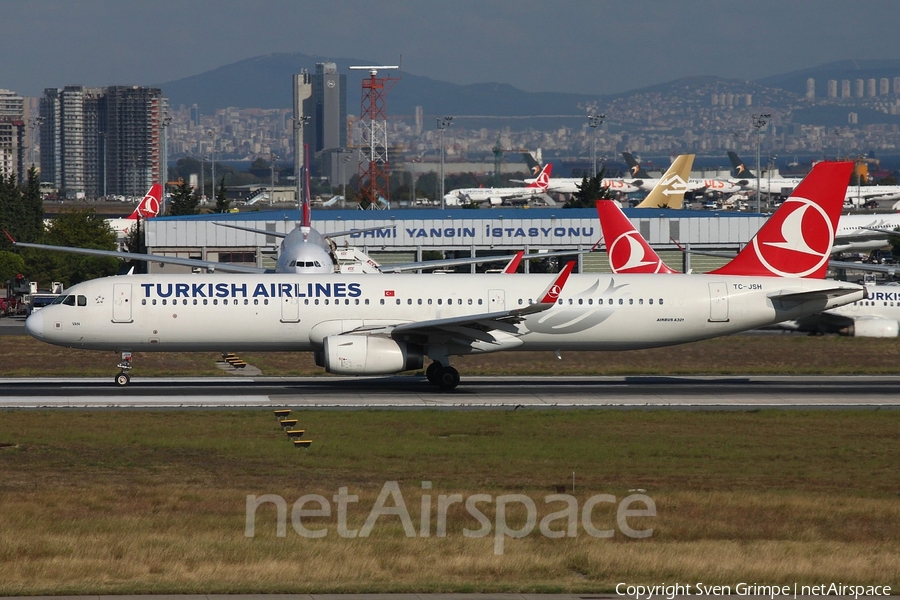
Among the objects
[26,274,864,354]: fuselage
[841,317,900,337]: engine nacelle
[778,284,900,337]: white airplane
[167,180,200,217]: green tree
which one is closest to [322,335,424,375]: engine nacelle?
[26,274,864,354]: fuselage

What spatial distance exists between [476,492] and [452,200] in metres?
168

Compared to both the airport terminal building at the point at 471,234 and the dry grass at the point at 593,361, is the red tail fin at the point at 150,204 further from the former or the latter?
the dry grass at the point at 593,361

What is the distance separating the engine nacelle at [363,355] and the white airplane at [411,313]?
42 millimetres

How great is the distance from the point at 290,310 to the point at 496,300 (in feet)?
21.9

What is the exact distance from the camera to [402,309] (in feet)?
125

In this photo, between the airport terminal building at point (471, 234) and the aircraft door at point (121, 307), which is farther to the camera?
the airport terminal building at point (471, 234)

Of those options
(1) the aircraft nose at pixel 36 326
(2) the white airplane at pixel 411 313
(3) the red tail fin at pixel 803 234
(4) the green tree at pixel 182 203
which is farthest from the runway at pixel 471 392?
(4) the green tree at pixel 182 203

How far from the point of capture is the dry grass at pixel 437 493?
16094 mm

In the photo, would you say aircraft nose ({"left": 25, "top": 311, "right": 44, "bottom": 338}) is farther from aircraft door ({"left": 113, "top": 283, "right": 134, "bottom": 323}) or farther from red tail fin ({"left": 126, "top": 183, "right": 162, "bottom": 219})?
red tail fin ({"left": 126, "top": 183, "right": 162, "bottom": 219})

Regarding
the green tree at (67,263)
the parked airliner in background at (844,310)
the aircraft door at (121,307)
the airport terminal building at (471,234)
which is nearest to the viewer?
the aircraft door at (121,307)

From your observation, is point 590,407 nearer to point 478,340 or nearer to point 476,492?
point 478,340

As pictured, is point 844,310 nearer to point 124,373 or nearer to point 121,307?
point 124,373

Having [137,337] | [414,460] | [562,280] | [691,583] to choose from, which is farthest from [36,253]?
[691,583]

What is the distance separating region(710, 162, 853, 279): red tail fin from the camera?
40.4 metres
